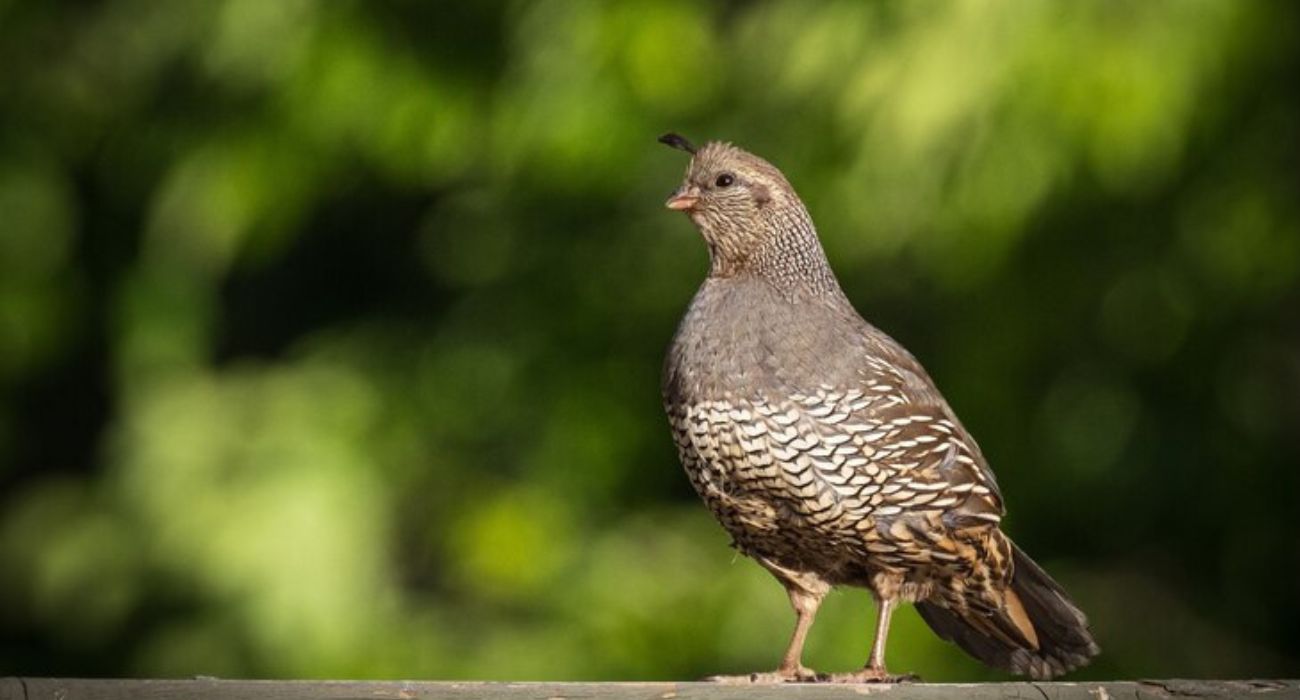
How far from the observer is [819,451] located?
A: 3863 mm

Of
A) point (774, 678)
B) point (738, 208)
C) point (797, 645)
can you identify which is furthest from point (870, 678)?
point (738, 208)

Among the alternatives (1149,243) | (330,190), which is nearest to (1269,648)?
(1149,243)

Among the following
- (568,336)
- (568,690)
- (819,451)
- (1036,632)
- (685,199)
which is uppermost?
(685,199)

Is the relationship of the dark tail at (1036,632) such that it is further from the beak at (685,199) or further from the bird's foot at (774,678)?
the beak at (685,199)

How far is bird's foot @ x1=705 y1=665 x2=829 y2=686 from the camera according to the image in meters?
3.43

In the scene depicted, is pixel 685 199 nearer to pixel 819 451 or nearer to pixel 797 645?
pixel 819 451

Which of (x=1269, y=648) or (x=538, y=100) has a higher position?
(x=538, y=100)

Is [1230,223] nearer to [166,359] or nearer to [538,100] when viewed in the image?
[538,100]

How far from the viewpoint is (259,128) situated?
7.40m

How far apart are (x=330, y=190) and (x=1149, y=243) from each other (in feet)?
7.92

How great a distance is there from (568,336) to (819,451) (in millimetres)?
3988

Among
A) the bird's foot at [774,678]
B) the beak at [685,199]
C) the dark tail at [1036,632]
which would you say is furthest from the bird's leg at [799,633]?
the beak at [685,199]

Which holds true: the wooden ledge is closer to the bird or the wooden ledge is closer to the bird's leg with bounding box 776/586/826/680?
the bird

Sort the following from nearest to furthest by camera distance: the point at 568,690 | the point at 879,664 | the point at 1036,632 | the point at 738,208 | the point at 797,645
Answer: the point at 568,690
the point at 879,664
the point at 797,645
the point at 738,208
the point at 1036,632
